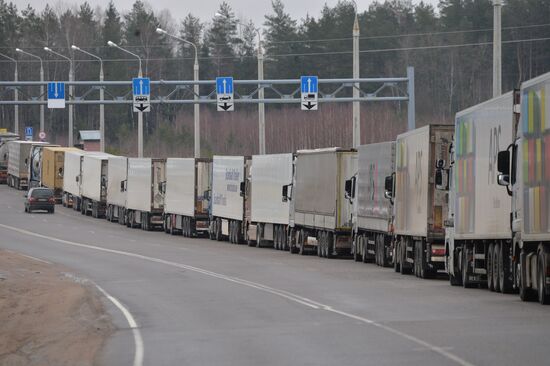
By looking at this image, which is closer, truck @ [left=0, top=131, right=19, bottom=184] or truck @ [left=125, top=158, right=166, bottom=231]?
truck @ [left=125, top=158, right=166, bottom=231]

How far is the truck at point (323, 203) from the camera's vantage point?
40.4 metres

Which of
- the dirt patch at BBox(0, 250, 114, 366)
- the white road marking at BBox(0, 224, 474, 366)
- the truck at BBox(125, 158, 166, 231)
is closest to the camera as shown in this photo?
the white road marking at BBox(0, 224, 474, 366)

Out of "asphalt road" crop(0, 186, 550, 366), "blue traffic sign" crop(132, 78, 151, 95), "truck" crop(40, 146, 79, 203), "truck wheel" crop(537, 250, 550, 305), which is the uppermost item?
"blue traffic sign" crop(132, 78, 151, 95)

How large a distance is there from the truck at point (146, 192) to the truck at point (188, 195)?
1.48 meters

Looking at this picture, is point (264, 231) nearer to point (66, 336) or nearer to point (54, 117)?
point (66, 336)

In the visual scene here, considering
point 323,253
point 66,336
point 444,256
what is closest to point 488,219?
point 444,256

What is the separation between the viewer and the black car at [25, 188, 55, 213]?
74.3 m

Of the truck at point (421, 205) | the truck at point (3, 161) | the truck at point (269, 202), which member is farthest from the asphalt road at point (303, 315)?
the truck at point (3, 161)

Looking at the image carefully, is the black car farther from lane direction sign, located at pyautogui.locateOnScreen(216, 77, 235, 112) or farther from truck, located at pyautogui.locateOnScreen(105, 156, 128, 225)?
lane direction sign, located at pyautogui.locateOnScreen(216, 77, 235, 112)

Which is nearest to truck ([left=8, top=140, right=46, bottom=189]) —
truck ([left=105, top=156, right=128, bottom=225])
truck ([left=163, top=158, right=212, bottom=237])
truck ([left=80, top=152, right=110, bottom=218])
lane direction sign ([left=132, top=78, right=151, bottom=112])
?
truck ([left=80, top=152, right=110, bottom=218])

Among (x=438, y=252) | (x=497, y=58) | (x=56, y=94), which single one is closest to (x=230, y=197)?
(x=56, y=94)

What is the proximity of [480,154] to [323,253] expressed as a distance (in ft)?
55.1

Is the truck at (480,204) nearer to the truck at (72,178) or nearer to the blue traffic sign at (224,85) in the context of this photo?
the blue traffic sign at (224,85)

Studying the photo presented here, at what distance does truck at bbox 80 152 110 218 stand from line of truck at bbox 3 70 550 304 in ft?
6.94
